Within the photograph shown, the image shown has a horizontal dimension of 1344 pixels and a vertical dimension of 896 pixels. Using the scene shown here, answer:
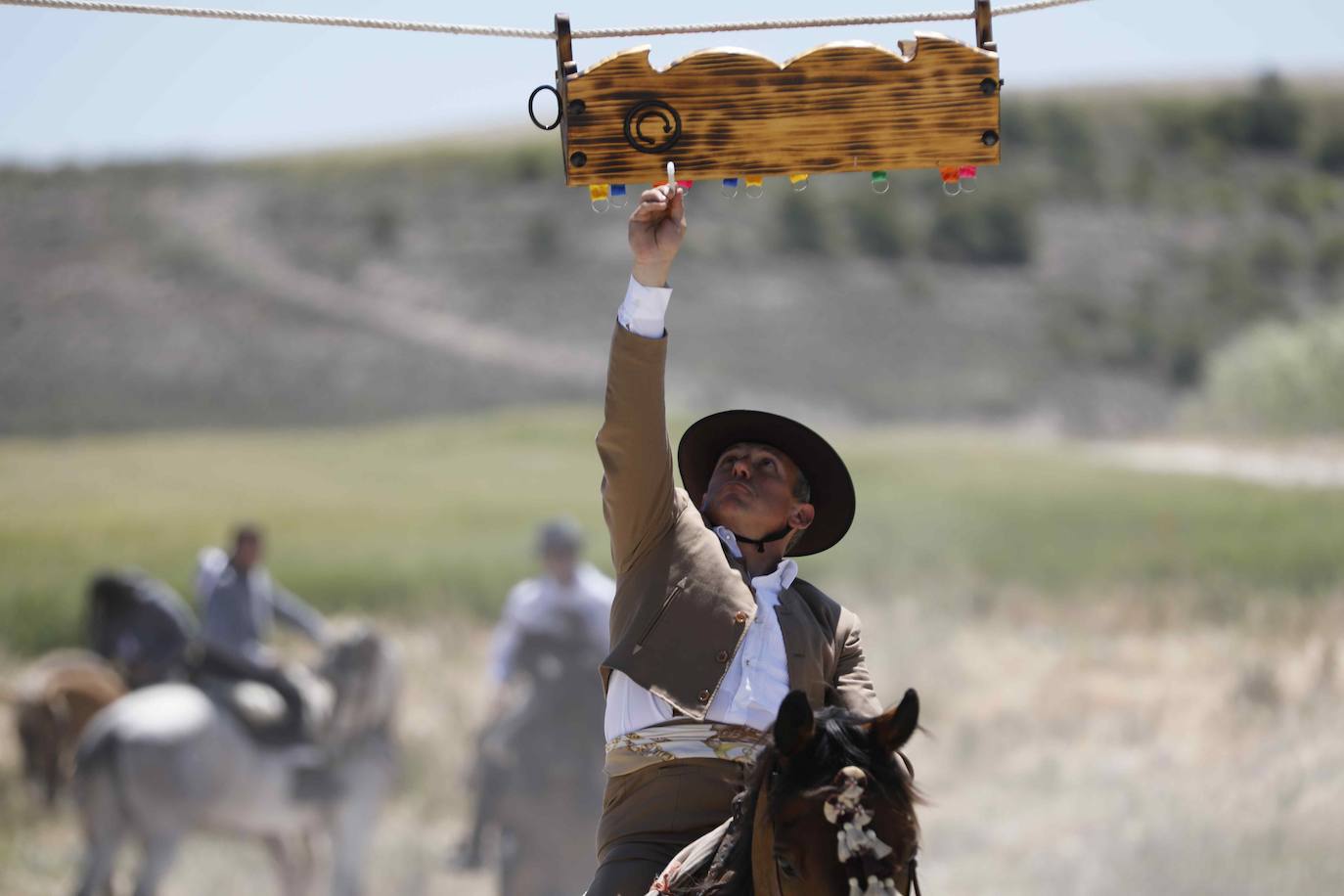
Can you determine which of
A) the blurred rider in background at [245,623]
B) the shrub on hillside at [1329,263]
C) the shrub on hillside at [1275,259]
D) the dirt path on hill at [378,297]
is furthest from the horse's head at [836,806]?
the shrub on hillside at [1275,259]

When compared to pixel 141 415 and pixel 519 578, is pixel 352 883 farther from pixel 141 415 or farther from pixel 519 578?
pixel 141 415

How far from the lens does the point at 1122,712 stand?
22.2 m

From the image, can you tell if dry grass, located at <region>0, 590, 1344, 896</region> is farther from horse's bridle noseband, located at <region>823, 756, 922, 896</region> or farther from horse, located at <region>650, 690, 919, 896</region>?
horse's bridle noseband, located at <region>823, 756, 922, 896</region>

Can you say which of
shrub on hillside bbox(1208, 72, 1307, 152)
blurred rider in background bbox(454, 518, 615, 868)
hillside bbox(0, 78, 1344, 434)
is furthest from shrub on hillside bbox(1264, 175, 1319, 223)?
blurred rider in background bbox(454, 518, 615, 868)

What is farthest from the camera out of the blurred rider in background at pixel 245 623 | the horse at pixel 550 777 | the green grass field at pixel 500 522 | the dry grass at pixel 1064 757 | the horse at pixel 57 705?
the green grass field at pixel 500 522

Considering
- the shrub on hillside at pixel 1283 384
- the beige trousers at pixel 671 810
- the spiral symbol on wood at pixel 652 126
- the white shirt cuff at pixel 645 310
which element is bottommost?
the beige trousers at pixel 671 810

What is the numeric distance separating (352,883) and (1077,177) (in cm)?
5293

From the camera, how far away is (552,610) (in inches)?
508

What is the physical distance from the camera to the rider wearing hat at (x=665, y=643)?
3.81 m

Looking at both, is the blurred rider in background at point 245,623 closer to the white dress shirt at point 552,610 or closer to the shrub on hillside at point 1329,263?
the white dress shirt at point 552,610

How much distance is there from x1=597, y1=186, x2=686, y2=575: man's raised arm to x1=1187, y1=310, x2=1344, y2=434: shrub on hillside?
3321 centimetres

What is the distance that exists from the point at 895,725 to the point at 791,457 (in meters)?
1.25

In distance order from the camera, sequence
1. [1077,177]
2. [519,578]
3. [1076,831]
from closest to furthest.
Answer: [1076,831], [519,578], [1077,177]

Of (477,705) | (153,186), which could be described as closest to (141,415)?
(153,186)
